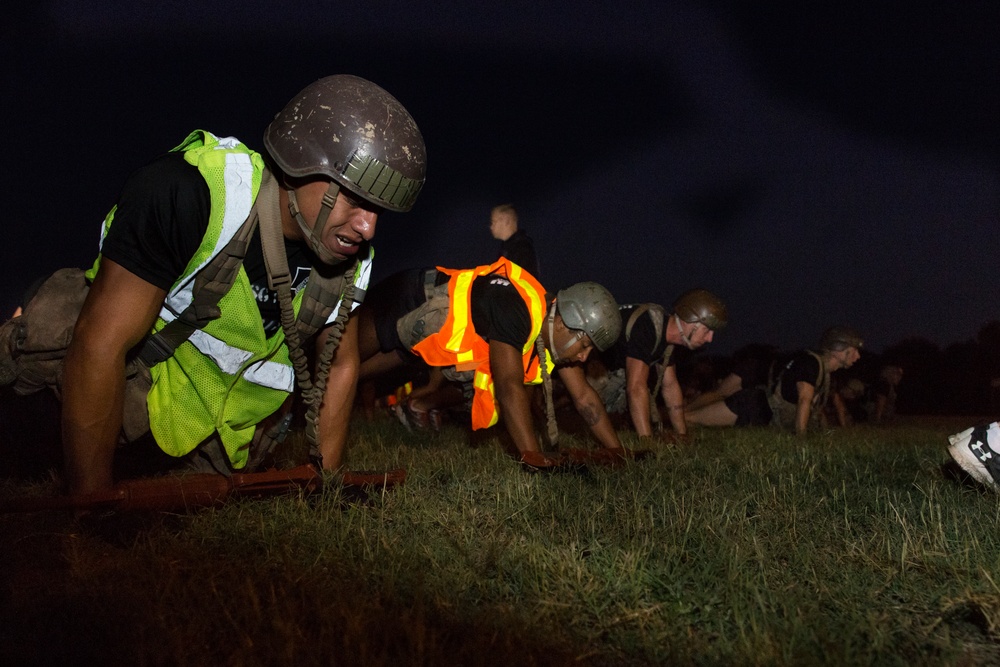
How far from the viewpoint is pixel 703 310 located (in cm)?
786

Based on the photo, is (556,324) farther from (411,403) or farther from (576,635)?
(576,635)

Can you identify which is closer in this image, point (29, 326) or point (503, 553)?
point (503, 553)

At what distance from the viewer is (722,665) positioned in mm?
1978

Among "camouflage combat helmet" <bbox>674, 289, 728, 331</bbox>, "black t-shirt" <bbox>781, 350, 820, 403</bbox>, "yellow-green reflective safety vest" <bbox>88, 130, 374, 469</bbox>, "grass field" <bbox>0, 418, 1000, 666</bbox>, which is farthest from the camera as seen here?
"black t-shirt" <bbox>781, 350, 820, 403</bbox>

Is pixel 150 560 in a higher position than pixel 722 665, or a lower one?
higher

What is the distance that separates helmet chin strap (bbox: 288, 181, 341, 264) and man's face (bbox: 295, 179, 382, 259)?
0.05 feet

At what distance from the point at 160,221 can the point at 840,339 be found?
9.49 metres

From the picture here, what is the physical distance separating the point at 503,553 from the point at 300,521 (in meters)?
0.90

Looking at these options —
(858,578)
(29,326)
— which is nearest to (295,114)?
(29,326)

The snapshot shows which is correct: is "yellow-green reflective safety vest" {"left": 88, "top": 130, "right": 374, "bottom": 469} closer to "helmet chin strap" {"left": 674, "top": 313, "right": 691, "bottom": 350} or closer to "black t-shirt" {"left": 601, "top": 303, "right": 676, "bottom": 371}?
"black t-shirt" {"left": 601, "top": 303, "right": 676, "bottom": 371}

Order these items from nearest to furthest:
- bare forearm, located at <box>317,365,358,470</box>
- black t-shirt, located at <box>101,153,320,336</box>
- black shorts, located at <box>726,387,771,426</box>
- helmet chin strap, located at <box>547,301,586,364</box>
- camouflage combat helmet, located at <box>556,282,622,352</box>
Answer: black t-shirt, located at <box>101,153,320,336</box>, bare forearm, located at <box>317,365,358,470</box>, camouflage combat helmet, located at <box>556,282,622,352</box>, helmet chin strap, located at <box>547,301,586,364</box>, black shorts, located at <box>726,387,771,426</box>

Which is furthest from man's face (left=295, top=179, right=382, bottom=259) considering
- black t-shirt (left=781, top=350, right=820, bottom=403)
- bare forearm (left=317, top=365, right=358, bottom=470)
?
black t-shirt (left=781, top=350, right=820, bottom=403)

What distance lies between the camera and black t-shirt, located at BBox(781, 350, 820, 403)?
9555mm

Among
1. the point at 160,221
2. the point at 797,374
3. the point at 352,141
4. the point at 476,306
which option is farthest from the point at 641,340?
the point at 160,221
